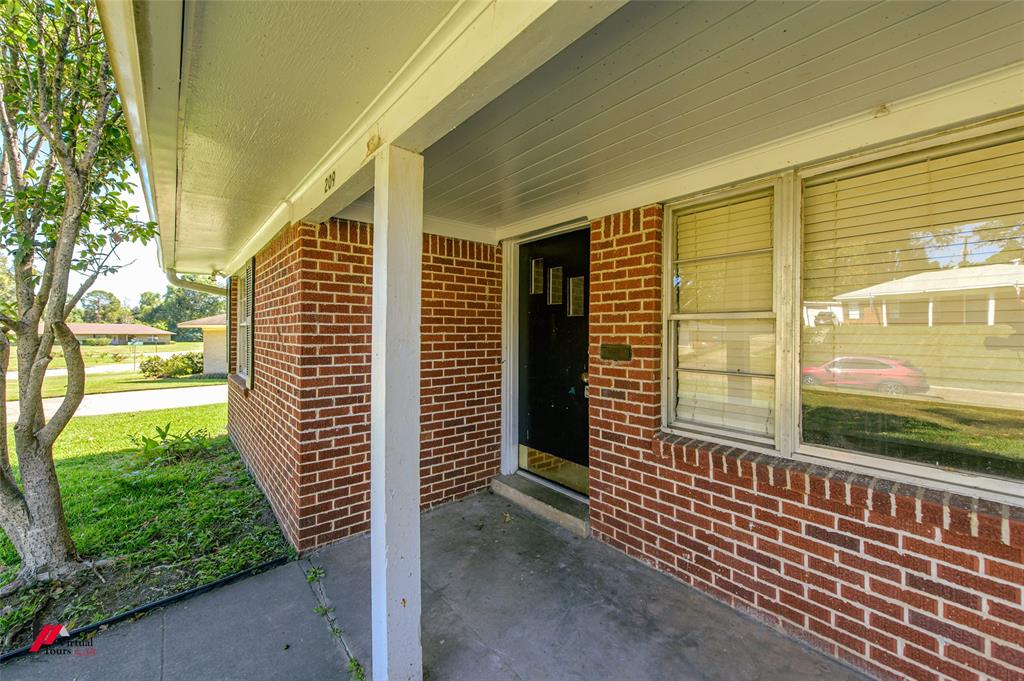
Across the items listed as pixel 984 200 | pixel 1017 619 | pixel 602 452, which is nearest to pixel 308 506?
pixel 602 452

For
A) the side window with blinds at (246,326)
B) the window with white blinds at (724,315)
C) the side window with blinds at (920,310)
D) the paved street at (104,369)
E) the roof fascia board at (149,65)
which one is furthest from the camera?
the paved street at (104,369)

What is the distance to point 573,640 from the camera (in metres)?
2.05

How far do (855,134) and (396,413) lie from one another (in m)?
2.36

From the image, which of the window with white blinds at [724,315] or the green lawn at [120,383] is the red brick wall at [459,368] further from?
the green lawn at [120,383]

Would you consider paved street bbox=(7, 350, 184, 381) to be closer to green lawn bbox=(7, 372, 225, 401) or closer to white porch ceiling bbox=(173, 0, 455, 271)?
green lawn bbox=(7, 372, 225, 401)

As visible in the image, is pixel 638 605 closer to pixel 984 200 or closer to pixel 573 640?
pixel 573 640

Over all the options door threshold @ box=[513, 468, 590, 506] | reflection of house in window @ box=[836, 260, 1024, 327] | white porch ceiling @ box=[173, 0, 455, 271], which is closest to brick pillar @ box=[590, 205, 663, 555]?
door threshold @ box=[513, 468, 590, 506]

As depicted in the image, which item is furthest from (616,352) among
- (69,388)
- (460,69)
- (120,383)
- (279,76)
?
(120,383)

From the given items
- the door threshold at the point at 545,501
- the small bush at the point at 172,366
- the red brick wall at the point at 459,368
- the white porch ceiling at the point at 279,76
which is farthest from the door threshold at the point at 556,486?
the small bush at the point at 172,366

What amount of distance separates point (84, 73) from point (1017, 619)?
5.41m

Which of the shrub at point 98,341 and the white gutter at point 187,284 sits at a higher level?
the white gutter at point 187,284

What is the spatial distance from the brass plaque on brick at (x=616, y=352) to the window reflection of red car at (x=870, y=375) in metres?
0.95

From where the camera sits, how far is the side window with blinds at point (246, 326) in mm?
4441

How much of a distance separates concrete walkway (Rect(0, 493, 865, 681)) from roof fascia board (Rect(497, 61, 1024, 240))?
93.3 inches
